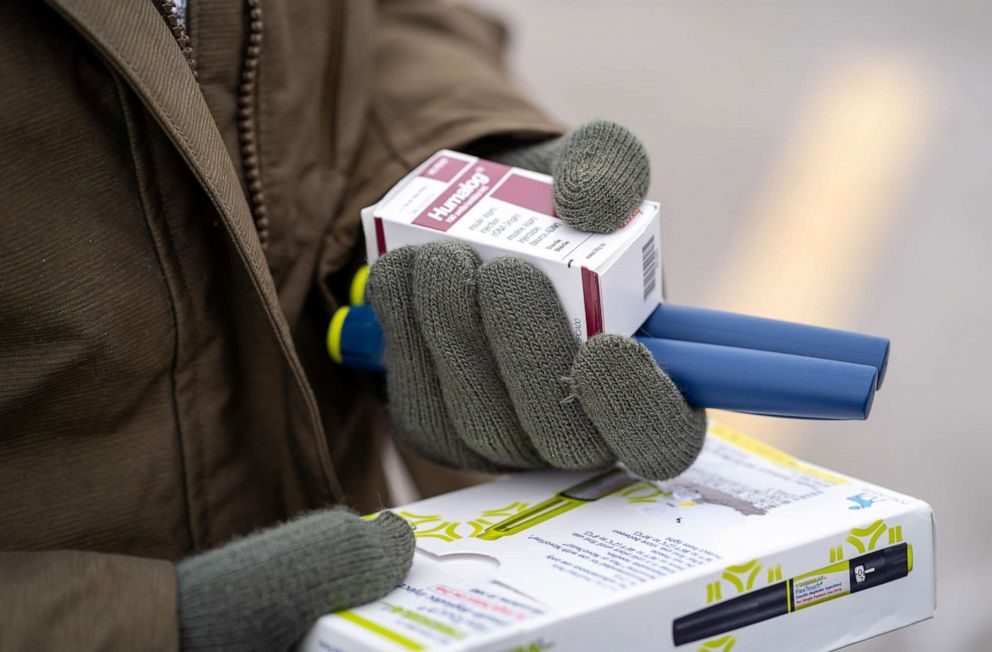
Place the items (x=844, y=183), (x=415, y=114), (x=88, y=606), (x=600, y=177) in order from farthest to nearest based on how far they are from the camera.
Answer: (x=844, y=183) → (x=415, y=114) → (x=600, y=177) → (x=88, y=606)

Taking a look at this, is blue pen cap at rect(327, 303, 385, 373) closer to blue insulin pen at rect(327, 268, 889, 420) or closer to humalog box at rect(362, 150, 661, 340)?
humalog box at rect(362, 150, 661, 340)

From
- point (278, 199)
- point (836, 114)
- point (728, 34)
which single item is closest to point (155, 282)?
point (278, 199)

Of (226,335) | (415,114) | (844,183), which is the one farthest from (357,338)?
(844,183)

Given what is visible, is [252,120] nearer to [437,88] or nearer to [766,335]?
[437,88]

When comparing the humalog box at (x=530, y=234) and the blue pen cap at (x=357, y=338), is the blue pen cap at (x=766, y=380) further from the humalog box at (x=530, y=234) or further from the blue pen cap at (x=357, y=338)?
the blue pen cap at (x=357, y=338)

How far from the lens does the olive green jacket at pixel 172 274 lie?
0.50m

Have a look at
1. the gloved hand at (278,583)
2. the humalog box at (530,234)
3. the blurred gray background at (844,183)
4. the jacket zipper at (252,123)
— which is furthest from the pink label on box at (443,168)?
the blurred gray background at (844,183)

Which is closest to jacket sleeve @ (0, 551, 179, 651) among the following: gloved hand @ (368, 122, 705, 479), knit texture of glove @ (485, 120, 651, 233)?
gloved hand @ (368, 122, 705, 479)

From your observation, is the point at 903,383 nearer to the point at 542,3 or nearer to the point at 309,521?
the point at 309,521

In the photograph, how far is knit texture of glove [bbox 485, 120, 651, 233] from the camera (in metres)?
0.55

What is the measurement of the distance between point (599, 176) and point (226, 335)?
10.3 inches

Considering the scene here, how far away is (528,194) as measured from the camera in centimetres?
59

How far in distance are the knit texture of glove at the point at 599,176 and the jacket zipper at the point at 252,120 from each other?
19 centimetres

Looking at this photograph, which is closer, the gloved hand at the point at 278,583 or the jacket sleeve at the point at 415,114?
the gloved hand at the point at 278,583
